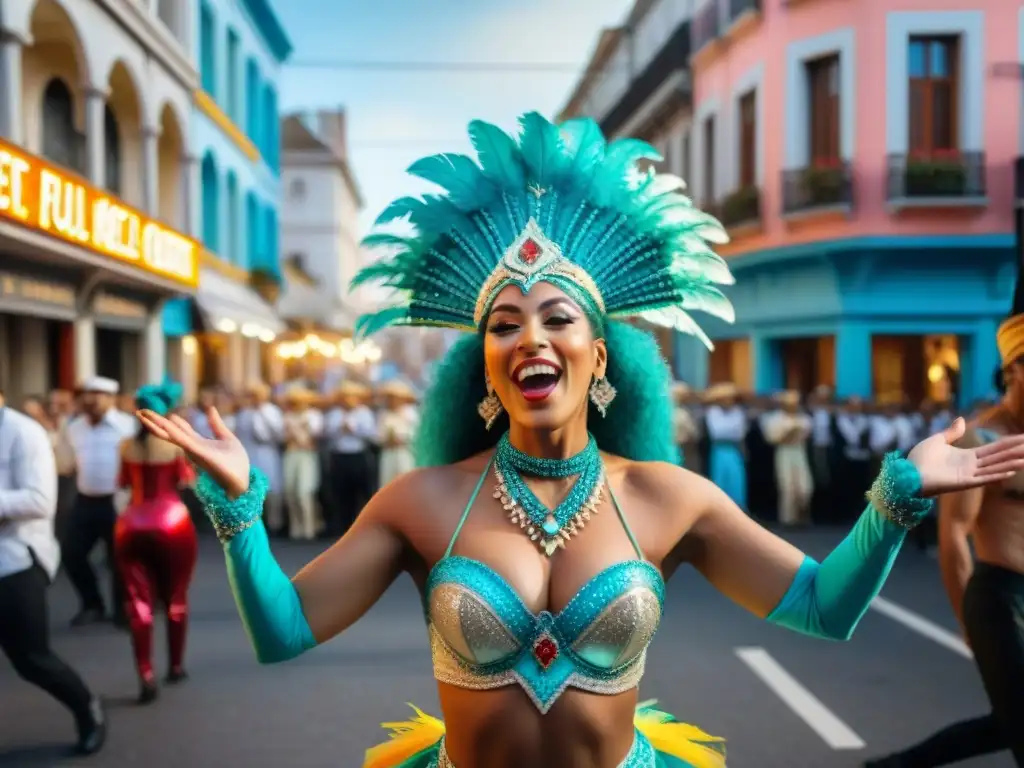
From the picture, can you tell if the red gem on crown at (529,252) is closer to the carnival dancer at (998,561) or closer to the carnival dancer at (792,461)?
the carnival dancer at (998,561)

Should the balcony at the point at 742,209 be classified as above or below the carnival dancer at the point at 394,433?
above

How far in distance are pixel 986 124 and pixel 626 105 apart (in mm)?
11904

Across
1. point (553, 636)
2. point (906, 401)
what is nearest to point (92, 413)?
point (553, 636)

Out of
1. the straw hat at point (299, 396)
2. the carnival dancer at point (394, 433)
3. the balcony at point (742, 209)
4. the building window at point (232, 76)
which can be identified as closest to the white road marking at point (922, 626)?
the carnival dancer at point (394, 433)

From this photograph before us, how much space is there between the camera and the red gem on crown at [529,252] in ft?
7.97

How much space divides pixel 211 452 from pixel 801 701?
173 inches

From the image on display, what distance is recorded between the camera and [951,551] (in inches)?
146

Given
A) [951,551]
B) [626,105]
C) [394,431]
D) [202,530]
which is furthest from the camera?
[626,105]

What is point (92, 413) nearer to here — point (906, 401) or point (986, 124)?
point (906, 401)

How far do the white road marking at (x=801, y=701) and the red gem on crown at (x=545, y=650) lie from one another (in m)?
3.20

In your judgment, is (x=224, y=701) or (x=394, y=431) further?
(x=394, y=431)

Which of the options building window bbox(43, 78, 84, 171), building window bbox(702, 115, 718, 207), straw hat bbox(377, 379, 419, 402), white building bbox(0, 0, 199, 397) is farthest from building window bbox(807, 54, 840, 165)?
building window bbox(43, 78, 84, 171)

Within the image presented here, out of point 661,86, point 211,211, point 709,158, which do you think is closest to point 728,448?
point 709,158

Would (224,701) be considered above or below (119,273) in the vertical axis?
below
